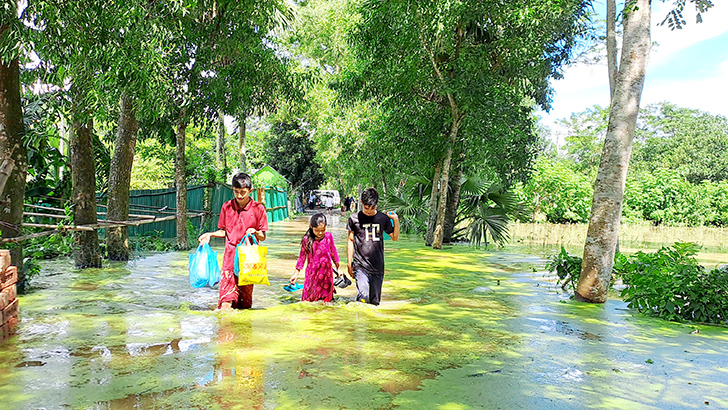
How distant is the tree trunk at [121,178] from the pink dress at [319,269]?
5630mm

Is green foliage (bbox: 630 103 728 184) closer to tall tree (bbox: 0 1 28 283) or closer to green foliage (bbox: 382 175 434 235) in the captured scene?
green foliage (bbox: 382 175 434 235)

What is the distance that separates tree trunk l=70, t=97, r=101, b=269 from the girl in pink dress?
463 cm

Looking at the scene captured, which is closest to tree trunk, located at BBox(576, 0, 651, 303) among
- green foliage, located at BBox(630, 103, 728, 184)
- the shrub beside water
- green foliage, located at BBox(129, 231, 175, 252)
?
the shrub beside water

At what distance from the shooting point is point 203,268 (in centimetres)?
674

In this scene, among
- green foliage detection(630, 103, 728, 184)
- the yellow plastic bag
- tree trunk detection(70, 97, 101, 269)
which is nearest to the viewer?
the yellow plastic bag

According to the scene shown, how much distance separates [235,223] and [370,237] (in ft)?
5.35

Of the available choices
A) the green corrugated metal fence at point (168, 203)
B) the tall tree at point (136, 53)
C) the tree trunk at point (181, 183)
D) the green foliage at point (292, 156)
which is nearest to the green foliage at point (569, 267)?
the tall tree at point (136, 53)

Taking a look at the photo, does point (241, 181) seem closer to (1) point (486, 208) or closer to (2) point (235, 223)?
(2) point (235, 223)

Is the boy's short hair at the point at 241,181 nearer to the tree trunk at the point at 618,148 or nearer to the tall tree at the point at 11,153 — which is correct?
the tall tree at the point at 11,153

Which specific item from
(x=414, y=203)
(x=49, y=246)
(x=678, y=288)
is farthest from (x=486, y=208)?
(x=49, y=246)

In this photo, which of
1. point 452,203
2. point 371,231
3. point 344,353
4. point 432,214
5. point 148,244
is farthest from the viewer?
point 452,203

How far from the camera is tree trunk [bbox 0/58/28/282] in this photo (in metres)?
7.11

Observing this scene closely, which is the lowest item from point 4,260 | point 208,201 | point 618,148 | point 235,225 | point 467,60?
point 4,260

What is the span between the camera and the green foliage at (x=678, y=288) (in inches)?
278
